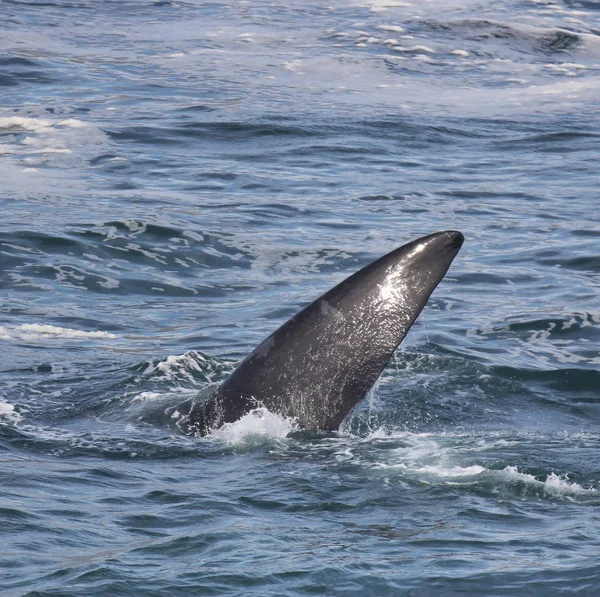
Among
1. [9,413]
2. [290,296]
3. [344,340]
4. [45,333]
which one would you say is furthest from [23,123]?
[344,340]

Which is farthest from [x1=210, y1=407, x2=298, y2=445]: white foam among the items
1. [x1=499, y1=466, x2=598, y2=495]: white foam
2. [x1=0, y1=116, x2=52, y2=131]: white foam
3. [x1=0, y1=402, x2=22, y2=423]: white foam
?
[x1=0, y1=116, x2=52, y2=131]: white foam

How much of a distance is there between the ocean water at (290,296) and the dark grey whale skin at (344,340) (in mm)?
219

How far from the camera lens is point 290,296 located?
13.3 metres

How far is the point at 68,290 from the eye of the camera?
13258mm

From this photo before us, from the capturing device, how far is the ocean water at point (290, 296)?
649cm

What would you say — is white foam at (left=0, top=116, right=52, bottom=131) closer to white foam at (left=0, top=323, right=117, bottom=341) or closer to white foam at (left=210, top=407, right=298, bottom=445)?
white foam at (left=0, top=323, right=117, bottom=341)

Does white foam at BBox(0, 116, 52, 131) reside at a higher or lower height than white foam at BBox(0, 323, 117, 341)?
higher

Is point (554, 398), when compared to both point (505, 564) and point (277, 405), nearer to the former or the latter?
point (277, 405)

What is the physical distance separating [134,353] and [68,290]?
2.44 meters

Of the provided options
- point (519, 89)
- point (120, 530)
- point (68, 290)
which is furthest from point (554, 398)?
point (519, 89)

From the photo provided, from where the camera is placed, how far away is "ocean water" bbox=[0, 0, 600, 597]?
21.3ft

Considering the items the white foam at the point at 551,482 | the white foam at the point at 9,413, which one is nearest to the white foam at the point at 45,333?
the white foam at the point at 9,413

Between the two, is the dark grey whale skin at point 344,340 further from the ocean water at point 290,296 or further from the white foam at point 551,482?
the white foam at point 551,482

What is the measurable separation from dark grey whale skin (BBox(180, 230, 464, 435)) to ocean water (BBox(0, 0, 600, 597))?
22 cm
